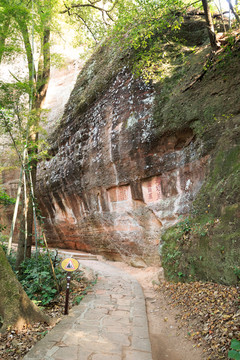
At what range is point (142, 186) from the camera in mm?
8875

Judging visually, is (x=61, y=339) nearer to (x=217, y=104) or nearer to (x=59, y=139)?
(x=217, y=104)

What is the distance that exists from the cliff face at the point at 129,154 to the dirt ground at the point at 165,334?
9.25 ft

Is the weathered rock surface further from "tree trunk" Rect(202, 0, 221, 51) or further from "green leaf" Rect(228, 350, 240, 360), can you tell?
"green leaf" Rect(228, 350, 240, 360)

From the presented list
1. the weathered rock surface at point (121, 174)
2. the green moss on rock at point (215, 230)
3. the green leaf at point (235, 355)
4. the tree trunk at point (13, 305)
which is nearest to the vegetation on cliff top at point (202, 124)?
the green moss on rock at point (215, 230)

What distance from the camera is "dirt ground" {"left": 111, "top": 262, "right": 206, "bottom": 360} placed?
3410mm

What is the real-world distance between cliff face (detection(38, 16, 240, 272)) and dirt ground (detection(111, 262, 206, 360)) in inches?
111

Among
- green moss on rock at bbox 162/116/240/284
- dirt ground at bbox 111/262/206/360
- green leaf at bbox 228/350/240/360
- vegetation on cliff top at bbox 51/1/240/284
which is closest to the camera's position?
green leaf at bbox 228/350/240/360

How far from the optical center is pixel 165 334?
13.5 ft

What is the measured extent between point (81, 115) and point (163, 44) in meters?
5.09

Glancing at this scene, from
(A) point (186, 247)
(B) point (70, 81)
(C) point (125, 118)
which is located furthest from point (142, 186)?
(B) point (70, 81)

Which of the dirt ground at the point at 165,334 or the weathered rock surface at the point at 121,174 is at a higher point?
the weathered rock surface at the point at 121,174

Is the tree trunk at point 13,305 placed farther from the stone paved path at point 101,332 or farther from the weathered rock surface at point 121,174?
the weathered rock surface at point 121,174

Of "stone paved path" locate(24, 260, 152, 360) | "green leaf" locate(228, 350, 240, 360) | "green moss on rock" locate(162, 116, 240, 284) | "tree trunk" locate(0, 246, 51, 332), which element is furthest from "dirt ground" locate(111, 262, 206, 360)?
"tree trunk" locate(0, 246, 51, 332)

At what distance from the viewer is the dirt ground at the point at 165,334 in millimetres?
3410
